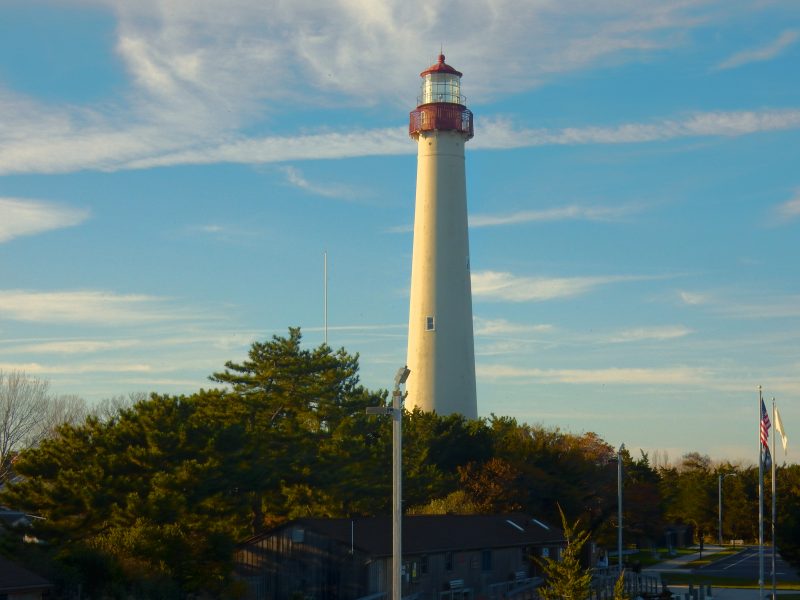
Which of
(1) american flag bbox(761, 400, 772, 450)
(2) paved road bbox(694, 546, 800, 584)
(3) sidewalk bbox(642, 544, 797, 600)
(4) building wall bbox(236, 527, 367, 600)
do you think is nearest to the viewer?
(4) building wall bbox(236, 527, 367, 600)

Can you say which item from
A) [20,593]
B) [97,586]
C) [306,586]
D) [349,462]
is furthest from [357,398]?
[20,593]

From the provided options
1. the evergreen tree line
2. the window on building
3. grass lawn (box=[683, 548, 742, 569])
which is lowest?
grass lawn (box=[683, 548, 742, 569])

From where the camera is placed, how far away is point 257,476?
50.0 m

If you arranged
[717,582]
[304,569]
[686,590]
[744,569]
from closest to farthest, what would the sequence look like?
[304,569] < [686,590] < [717,582] < [744,569]

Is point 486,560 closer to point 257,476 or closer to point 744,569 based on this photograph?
point 257,476

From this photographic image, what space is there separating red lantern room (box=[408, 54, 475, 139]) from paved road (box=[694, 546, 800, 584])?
3460 centimetres

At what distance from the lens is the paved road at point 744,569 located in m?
72.9

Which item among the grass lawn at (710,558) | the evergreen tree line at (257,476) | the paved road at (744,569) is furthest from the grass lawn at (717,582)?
the grass lawn at (710,558)

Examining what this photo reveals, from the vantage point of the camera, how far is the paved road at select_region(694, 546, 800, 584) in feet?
239

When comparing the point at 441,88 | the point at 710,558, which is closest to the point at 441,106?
the point at 441,88

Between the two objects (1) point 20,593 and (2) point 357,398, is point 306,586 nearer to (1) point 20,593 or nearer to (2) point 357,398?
(1) point 20,593

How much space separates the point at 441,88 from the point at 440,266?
12.5 metres

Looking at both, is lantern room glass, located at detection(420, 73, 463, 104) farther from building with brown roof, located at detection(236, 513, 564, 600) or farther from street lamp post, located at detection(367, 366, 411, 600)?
street lamp post, located at detection(367, 366, 411, 600)

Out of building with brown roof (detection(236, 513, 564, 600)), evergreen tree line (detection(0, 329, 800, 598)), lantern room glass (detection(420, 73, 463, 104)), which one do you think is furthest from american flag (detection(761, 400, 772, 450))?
lantern room glass (detection(420, 73, 463, 104))
